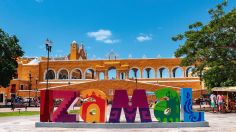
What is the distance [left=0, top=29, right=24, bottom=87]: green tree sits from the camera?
1735 inches

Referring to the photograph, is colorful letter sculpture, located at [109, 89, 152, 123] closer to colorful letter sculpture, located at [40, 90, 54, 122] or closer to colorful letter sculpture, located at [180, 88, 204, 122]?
colorful letter sculpture, located at [180, 88, 204, 122]

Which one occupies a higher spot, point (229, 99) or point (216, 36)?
point (216, 36)

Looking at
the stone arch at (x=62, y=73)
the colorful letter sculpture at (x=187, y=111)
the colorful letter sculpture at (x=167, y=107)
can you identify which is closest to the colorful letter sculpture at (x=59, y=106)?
the colorful letter sculpture at (x=167, y=107)

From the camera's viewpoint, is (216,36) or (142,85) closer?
(216,36)

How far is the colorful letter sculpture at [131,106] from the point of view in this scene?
16.4 metres

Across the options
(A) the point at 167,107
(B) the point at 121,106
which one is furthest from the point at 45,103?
(A) the point at 167,107

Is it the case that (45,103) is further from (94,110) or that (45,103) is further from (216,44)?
(216,44)

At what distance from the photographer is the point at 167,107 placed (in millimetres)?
16453

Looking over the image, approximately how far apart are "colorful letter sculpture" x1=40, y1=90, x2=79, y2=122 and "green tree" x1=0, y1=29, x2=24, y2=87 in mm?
28225

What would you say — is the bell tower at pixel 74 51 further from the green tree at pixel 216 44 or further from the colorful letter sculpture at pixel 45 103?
the colorful letter sculpture at pixel 45 103

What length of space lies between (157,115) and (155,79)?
51.5 metres

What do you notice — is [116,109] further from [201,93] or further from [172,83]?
[172,83]

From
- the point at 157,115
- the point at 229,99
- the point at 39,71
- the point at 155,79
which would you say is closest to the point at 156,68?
the point at 155,79

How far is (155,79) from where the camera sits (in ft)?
222
